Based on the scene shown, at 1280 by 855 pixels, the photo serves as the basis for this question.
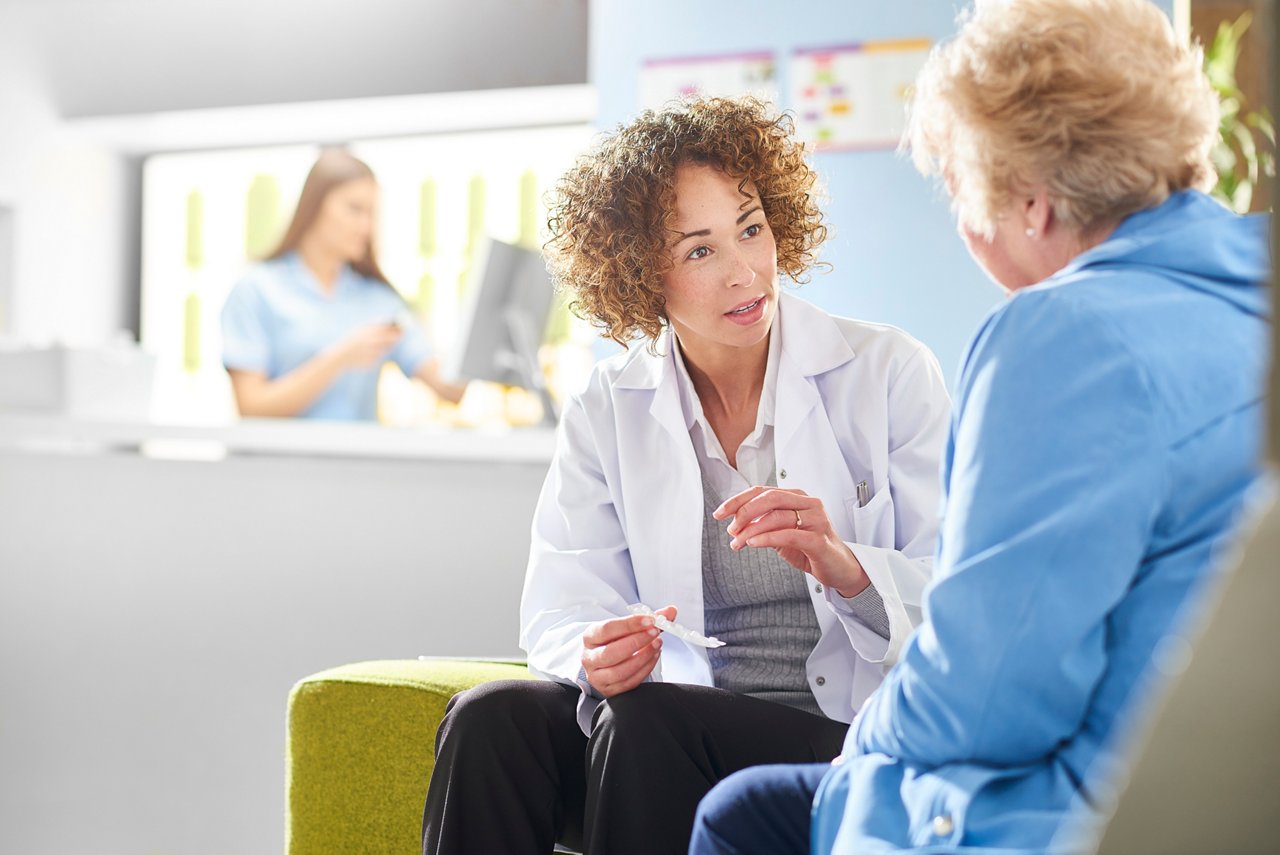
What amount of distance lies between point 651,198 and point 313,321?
2.53m

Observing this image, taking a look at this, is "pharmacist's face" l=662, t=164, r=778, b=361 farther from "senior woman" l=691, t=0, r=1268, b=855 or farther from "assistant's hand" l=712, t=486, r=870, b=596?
"senior woman" l=691, t=0, r=1268, b=855

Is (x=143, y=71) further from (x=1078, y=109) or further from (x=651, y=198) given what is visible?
(x=1078, y=109)

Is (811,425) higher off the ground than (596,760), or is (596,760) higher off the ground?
(811,425)

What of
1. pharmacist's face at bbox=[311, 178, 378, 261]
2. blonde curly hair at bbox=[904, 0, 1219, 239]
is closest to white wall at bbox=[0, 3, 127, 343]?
pharmacist's face at bbox=[311, 178, 378, 261]

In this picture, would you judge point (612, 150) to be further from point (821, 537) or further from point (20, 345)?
point (20, 345)

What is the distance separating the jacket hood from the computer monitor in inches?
86.2

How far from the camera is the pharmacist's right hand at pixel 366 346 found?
3945mm

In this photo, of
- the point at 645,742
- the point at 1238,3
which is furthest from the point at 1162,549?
the point at 1238,3

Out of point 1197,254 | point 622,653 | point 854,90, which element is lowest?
point 622,653

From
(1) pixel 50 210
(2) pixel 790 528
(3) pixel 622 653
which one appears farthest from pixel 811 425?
(1) pixel 50 210

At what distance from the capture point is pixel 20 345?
3.52 metres

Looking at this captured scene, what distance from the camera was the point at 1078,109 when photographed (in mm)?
1108

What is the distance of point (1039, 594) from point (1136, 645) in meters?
0.10

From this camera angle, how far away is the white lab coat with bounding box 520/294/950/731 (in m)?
1.72
